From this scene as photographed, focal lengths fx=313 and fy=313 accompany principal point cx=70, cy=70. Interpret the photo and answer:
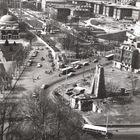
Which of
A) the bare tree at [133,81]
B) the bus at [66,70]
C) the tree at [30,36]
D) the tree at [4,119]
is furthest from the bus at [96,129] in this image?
the tree at [30,36]

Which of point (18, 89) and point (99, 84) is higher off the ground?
point (99, 84)

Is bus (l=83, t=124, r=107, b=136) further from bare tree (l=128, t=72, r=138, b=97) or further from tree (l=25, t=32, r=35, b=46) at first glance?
tree (l=25, t=32, r=35, b=46)

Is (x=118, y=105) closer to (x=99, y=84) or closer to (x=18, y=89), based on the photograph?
(x=99, y=84)

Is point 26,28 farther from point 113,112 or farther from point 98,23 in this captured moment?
point 113,112

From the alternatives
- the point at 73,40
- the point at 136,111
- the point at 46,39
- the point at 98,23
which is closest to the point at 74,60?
the point at 73,40

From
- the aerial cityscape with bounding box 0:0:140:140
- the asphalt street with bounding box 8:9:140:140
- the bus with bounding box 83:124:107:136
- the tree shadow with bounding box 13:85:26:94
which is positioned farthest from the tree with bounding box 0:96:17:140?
the asphalt street with bounding box 8:9:140:140

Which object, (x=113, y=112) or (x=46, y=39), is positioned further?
(x=46, y=39)

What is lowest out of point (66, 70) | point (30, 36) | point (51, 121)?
point (51, 121)

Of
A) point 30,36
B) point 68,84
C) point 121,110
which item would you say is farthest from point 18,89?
point 30,36
